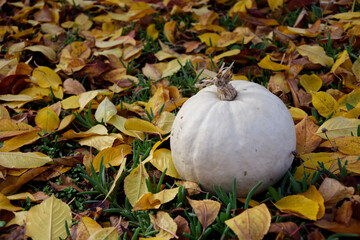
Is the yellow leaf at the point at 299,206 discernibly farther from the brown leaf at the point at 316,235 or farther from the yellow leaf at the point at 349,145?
A: the yellow leaf at the point at 349,145

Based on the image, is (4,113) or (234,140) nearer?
(234,140)

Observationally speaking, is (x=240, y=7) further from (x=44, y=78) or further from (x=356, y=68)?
(x=44, y=78)

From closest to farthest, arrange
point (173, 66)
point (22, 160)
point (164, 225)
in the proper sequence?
point (164, 225) → point (22, 160) → point (173, 66)

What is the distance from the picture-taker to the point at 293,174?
1.61 meters

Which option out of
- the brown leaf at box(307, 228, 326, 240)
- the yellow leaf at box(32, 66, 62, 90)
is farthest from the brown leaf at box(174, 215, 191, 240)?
the yellow leaf at box(32, 66, 62, 90)

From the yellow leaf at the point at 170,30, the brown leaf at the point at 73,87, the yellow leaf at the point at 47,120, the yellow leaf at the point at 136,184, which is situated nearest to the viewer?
the yellow leaf at the point at 136,184

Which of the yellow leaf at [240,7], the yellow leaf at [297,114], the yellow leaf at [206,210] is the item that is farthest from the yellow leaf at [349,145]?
the yellow leaf at [240,7]

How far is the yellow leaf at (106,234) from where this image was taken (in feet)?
4.59

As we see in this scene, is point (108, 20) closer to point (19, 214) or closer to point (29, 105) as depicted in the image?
point (29, 105)

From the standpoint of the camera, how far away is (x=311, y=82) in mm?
2240

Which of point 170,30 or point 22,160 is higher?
point 170,30

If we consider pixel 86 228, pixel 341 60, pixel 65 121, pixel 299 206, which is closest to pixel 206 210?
pixel 299 206

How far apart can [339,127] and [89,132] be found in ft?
4.36

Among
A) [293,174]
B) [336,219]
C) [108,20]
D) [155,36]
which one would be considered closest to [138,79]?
[155,36]
